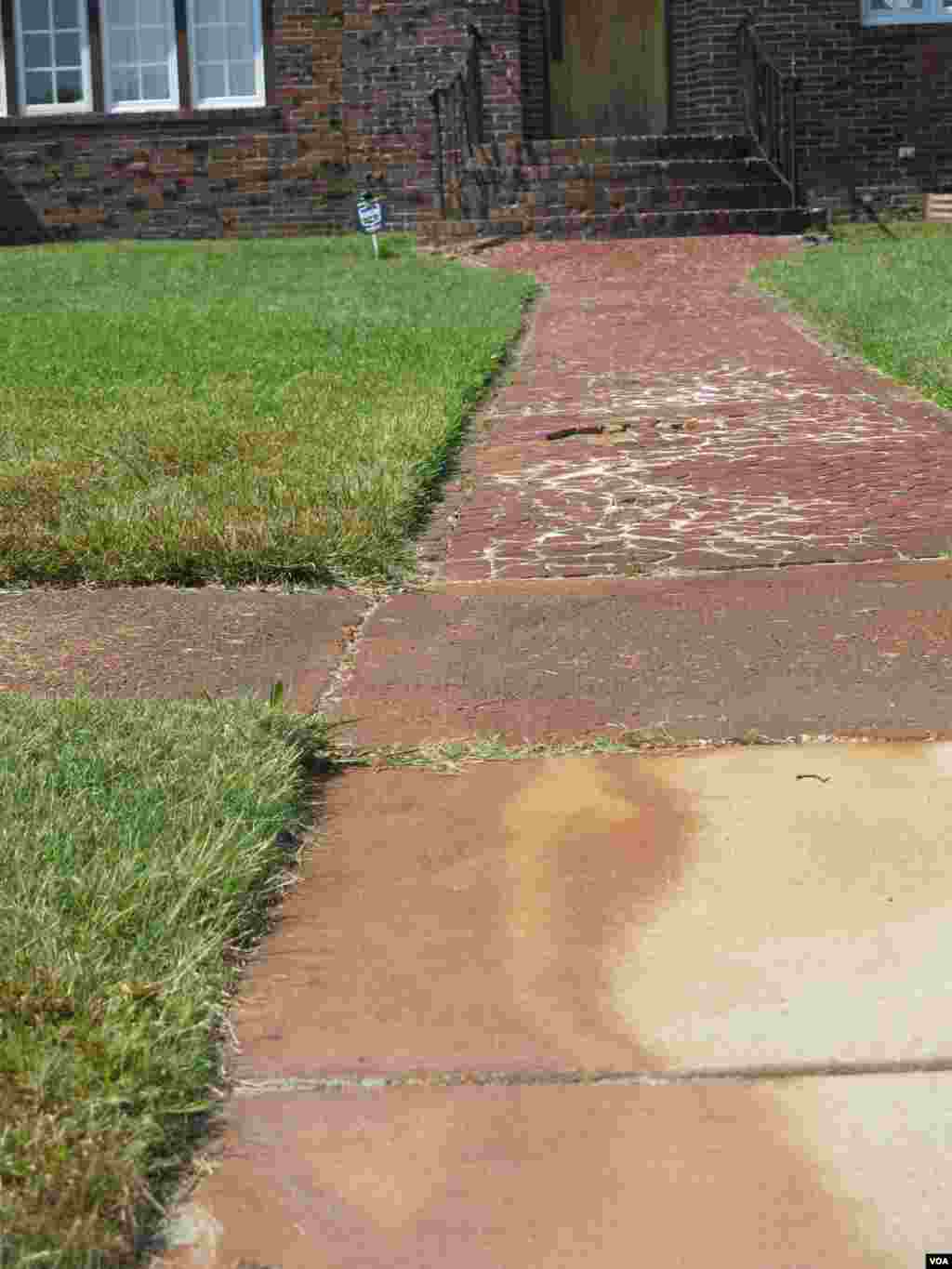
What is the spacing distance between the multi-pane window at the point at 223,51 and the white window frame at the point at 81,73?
3.78 feet

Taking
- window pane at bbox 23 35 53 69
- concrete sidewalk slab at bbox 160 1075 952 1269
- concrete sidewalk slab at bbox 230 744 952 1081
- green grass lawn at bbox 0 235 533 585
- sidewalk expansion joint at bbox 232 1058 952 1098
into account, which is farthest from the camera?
window pane at bbox 23 35 53 69

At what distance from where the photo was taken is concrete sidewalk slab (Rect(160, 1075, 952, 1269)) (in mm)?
1937

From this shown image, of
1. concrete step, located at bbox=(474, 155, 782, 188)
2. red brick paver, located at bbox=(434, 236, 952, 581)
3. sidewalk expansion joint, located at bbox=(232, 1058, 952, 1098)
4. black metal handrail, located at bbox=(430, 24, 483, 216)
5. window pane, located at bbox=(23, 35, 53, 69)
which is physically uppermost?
window pane, located at bbox=(23, 35, 53, 69)

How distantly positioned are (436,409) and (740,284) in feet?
22.8

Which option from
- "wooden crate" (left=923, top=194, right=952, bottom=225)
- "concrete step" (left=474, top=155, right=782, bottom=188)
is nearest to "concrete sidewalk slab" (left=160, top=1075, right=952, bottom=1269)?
"concrete step" (left=474, top=155, right=782, bottom=188)

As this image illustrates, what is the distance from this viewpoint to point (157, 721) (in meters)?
3.53

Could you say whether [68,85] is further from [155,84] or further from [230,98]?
[230,98]

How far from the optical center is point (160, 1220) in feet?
6.53

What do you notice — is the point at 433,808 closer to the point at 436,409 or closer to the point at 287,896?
the point at 287,896

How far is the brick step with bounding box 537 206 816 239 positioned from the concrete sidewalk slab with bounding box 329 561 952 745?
42.4 feet

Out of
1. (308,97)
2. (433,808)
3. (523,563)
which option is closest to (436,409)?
(523,563)

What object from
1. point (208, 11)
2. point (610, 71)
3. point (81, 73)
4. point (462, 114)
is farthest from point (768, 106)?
point (81, 73)

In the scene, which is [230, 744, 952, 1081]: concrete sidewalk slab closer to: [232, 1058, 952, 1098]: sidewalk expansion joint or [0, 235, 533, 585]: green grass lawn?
[232, 1058, 952, 1098]: sidewalk expansion joint

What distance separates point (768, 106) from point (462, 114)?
3051 millimetres
